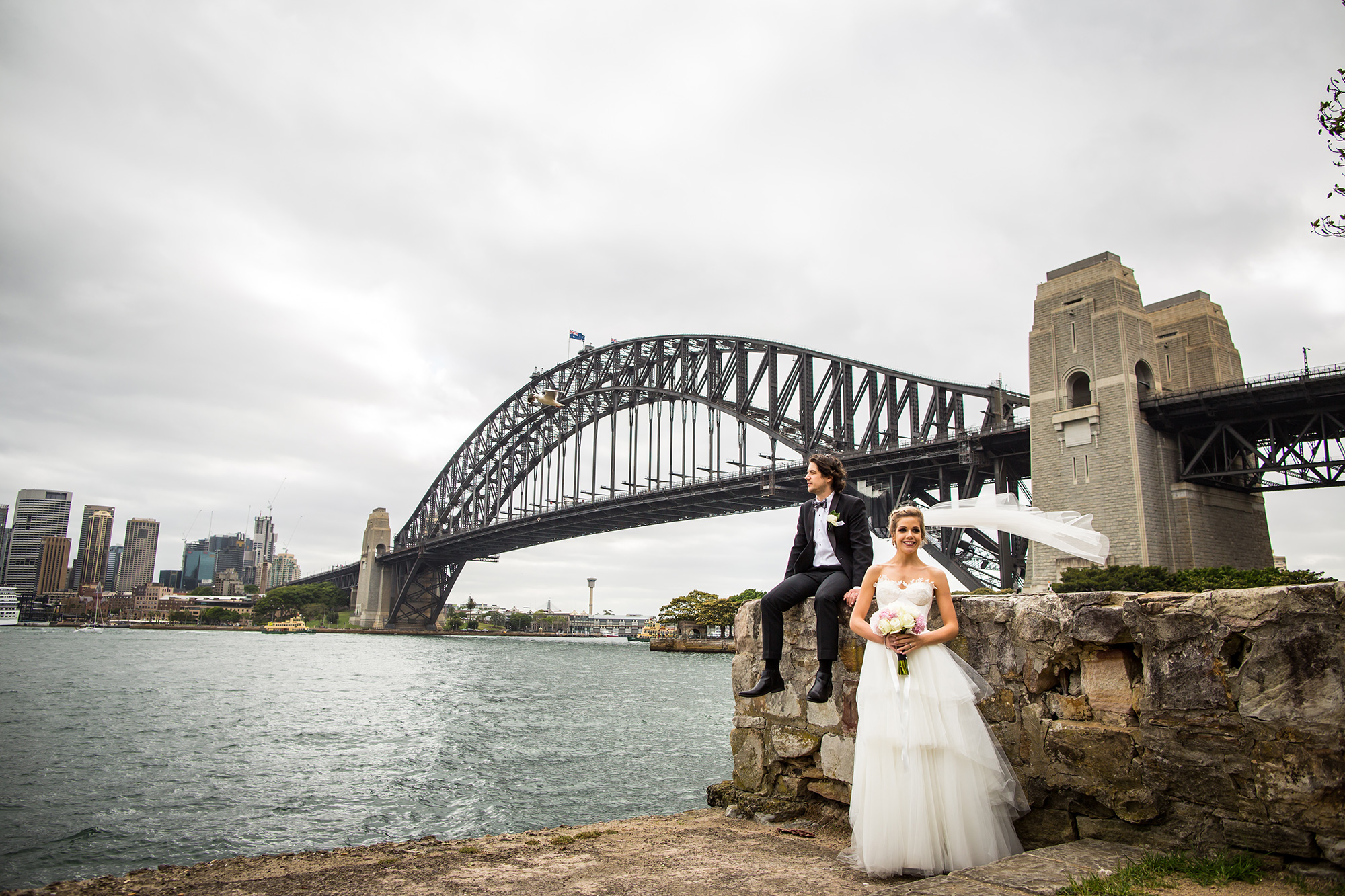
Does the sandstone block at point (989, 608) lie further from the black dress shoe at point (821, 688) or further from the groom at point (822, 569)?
the black dress shoe at point (821, 688)

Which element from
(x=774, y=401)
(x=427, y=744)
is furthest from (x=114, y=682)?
(x=774, y=401)

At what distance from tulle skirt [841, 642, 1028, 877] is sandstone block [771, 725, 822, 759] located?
36.1 inches

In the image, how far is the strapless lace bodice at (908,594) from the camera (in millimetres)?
3338

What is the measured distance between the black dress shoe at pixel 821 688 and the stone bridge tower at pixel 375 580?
8078 cm

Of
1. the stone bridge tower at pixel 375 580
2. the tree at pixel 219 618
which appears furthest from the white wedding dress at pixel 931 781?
the tree at pixel 219 618

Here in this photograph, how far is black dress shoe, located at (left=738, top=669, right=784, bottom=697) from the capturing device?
4.20m

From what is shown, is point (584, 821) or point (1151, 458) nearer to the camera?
point (584, 821)

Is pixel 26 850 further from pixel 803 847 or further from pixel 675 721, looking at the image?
pixel 675 721

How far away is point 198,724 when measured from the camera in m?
13.3

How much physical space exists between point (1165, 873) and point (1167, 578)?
20.0 meters

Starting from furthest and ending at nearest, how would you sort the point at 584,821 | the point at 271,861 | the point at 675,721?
the point at 675,721 → the point at 584,821 → the point at 271,861

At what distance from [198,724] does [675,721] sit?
8.17 meters

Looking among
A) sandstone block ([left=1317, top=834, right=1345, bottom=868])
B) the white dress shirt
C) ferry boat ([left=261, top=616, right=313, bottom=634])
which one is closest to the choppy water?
the white dress shirt

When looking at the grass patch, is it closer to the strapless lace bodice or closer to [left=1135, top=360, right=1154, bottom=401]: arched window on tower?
the strapless lace bodice
